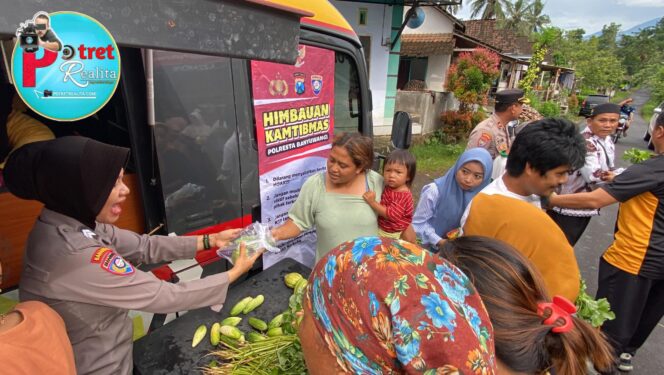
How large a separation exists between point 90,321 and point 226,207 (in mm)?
1054

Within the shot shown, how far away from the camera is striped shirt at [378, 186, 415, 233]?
2.67 metres

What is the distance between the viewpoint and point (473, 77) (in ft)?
37.3

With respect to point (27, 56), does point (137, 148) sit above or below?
below

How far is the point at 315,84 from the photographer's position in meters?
2.55

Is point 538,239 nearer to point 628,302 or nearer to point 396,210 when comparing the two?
point 396,210

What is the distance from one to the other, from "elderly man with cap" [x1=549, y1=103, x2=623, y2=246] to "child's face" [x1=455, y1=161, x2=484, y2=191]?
1.65m

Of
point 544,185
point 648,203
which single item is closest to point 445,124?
point 648,203

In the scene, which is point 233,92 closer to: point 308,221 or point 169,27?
point 308,221

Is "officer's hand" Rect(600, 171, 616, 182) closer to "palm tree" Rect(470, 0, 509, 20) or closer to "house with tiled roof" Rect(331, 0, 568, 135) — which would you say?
"house with tiled roof" Rect(331, 0, 568, 135)

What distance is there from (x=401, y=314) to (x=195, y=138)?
5.59ft

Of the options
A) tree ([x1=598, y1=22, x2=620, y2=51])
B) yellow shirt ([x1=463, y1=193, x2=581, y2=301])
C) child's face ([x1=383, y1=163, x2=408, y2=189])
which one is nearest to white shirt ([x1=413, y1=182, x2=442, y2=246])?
child's face ([x1=383, y1=163, x2=408, y2=189])

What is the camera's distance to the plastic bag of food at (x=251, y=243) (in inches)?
71.6

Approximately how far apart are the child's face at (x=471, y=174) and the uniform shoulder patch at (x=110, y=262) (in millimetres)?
2121

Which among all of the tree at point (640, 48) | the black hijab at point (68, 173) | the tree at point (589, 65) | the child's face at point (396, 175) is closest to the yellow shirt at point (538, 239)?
the child's face at point (396, 175)
